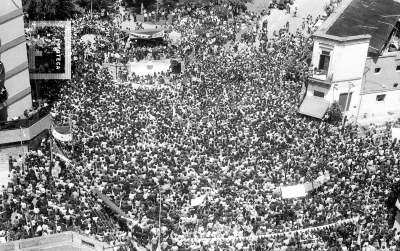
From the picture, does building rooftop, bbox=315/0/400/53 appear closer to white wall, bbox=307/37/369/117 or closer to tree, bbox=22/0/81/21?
white wall, bbox=307/37/369/117

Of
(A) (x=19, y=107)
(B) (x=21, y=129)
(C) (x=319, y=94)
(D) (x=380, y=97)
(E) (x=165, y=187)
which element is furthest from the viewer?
(D) (x=380, y=97)

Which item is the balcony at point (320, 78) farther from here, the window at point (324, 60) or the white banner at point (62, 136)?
the white banner at point (62, 136)

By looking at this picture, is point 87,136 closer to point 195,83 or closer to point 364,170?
point 195,83

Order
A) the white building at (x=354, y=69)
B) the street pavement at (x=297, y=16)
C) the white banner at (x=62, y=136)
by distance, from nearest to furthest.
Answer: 1. the white banner at (x=62, y=136)
2. the white building at (x=354, y=69)
3. the street pavement at (x=297, y=16)

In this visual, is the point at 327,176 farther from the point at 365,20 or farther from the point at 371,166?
the point at 365,20

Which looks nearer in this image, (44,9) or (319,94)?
(319,94)

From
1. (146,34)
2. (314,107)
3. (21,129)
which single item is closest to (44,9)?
(146,34)

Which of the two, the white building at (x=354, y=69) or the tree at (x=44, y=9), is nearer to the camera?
the white building at (x=354, y=69)

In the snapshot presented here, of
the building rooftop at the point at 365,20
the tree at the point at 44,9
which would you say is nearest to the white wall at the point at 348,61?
the building rooftop at the point at 365,20

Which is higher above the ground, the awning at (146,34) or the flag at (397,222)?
the awning at (146,34)
